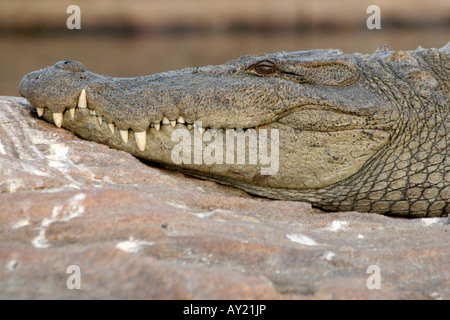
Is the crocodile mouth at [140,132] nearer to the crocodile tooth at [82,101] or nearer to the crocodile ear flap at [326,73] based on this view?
the crocodile tooth at [82,101]

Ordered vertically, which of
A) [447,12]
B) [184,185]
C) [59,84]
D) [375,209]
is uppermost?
[447,12]

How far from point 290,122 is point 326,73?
1.38 ft

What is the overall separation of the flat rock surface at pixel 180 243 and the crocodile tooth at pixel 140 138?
11.7 inches

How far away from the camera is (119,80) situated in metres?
3.26

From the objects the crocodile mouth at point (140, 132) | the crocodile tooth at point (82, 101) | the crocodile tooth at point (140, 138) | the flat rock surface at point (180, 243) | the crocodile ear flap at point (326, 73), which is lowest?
the flat rock surface at point (180, 243)

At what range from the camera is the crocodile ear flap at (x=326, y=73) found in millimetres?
3223

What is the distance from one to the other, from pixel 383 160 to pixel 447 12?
13744mm

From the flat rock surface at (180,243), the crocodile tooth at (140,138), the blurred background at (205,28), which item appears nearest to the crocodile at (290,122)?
the crocodile tooth at (140,138)

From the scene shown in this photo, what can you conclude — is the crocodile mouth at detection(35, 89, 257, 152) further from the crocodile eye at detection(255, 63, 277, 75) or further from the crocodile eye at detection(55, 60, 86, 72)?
the crocodile eye at detection(255, 63, 277, 75)

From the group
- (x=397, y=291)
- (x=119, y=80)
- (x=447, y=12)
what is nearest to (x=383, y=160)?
(x=397, y=291)

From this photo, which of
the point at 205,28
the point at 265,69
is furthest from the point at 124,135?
the point at 205,28

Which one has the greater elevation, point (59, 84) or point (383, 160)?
point (59, 84)

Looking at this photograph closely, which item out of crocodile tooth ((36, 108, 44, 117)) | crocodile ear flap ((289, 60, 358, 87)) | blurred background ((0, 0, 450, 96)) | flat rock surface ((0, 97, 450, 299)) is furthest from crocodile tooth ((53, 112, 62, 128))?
blurred background ((0, 0, 450, 96))
